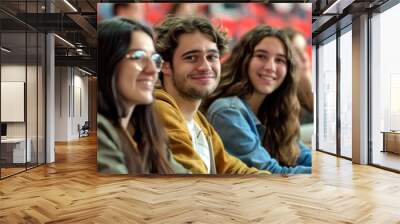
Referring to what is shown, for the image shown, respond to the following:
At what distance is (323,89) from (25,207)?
9.33 m

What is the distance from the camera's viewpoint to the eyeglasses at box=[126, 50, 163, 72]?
557 centimetres

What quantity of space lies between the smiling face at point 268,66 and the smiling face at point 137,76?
55.4 inches

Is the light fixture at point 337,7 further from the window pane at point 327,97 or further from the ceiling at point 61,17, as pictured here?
the window pane at point 327,97

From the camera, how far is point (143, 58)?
5598 millimetres

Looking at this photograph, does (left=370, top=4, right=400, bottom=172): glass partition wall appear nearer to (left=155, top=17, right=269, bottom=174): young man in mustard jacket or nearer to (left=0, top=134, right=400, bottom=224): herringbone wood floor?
(left=0, top=134, right=400, bottom=224): herringbone wood floor

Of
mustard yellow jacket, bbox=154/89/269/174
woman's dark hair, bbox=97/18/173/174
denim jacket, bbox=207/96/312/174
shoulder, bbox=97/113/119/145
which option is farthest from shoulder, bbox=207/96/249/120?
shoulder, bbox=97/113/119/145

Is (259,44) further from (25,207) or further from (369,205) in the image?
(25,207)

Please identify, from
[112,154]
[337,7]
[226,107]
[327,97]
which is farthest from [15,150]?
[327,97]

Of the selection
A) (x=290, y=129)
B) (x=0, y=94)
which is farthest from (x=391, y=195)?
(x=0, y=94)

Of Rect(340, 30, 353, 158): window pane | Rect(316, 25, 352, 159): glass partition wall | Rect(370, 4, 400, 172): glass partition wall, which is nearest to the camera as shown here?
Rect(370, 4, 400, 172): glass partition wall

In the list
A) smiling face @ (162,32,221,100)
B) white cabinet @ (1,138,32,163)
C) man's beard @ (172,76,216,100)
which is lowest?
white cabinet @ (1,138,32,163)

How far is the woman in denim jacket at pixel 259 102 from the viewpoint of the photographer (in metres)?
5.86

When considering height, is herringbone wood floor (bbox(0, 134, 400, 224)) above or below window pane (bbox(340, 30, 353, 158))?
below

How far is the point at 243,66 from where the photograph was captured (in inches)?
232
